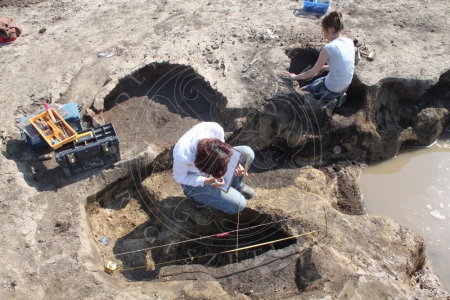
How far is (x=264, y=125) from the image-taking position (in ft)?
16.5

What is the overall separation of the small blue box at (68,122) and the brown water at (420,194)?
3822mm

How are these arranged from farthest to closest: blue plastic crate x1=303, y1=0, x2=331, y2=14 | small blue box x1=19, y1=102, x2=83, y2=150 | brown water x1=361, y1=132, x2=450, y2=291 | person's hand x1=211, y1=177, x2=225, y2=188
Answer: blue plastic crate x1=303, y1=0, x2=331, y2=14 → brown water x1=361, y1=132, x2=450, y2=291 → small blue box x1=19, y1=102, x2=83, y2=150 → person's hand x1=211, y1=177, x2=225, y2=188

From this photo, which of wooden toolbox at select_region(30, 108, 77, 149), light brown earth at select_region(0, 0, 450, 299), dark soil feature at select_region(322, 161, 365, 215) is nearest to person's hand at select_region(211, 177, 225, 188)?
light brown earth at select_region(0, 0, 450, 299)

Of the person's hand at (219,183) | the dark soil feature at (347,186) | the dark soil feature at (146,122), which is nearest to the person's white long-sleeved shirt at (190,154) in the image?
the person's hand at (219,183)

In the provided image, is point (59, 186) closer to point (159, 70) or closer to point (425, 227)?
point (159, 70)

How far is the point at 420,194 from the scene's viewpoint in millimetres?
5129

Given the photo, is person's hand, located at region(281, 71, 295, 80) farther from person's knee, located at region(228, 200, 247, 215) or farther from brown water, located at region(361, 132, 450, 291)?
person's knee, located at region(228, 200, 247, 215)

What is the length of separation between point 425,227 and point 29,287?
4497mm

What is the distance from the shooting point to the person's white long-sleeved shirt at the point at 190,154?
11.3 ft

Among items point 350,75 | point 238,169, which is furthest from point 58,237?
point 350,75

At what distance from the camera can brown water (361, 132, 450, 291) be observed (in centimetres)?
465

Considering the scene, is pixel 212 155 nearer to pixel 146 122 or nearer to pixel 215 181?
pixel 215 181

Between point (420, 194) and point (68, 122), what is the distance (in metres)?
4.62

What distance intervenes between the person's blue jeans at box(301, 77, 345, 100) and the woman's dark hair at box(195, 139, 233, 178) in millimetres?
2178
